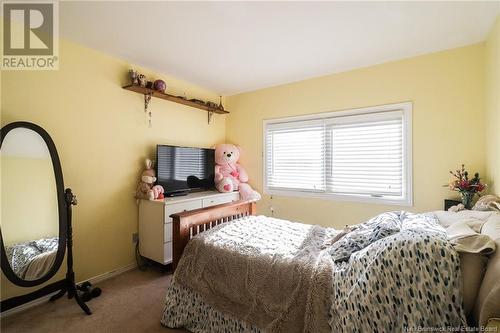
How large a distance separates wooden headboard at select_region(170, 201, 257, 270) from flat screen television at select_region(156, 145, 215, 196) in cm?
97

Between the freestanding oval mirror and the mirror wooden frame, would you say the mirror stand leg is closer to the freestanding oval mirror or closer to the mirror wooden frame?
the mirror wooden frame

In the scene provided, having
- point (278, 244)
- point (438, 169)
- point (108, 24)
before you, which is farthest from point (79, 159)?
point (438, 169)

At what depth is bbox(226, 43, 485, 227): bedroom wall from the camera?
221 cm

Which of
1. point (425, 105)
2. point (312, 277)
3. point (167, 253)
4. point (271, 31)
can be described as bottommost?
point (167, 253)

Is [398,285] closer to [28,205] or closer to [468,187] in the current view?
[468,187]

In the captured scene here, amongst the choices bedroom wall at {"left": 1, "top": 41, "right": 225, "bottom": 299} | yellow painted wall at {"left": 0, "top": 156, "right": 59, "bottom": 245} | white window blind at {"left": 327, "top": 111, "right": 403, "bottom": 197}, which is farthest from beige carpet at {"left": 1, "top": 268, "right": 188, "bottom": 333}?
white window blind at {"left": 327, "top": 111, "right": 403, "bottom": 197}

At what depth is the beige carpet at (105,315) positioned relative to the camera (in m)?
1.70

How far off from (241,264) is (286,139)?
227 cm

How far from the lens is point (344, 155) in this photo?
2912mm

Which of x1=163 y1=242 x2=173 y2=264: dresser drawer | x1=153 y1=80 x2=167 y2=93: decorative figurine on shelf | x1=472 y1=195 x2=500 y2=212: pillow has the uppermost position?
x1=153 y1=80 x2=167 y2=93: decorative figurine on shelf

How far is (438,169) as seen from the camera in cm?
237

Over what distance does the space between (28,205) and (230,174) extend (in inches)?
90.2

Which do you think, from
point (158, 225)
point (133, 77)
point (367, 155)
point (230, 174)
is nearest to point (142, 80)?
point (133, 77)

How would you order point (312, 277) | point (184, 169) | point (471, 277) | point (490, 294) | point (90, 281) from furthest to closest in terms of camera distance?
1. point (184, 169)
2. point (90, 281)
3. point (312, 277)
4. point (471, 277)
5. point (490, 294)
